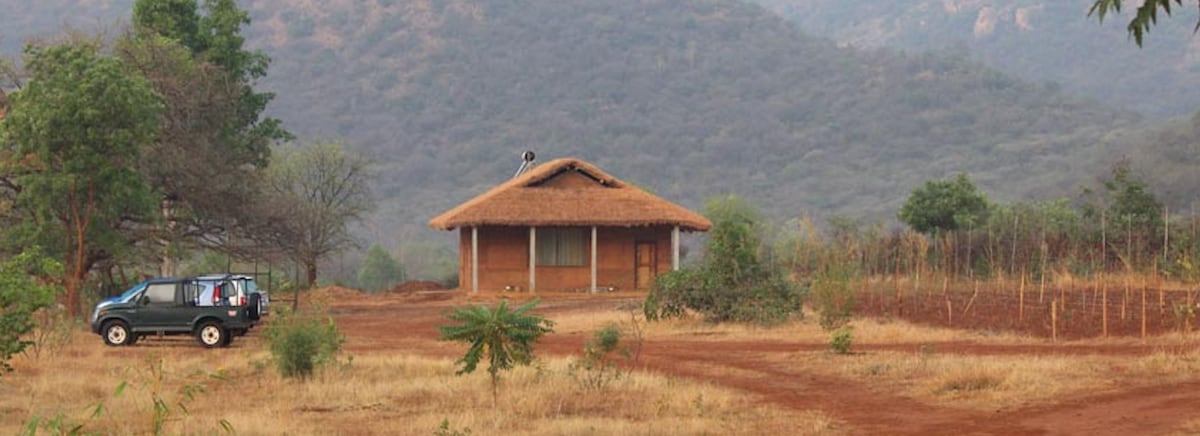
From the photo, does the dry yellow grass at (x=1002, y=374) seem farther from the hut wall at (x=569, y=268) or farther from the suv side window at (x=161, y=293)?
the hut wall at (x=569, y=268)

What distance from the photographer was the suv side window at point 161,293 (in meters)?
27.8

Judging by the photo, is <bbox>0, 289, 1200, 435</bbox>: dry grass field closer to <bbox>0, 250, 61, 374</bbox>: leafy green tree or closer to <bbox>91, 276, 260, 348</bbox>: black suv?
<bbox>0, 250, 61, 374</bbox>: leafy green tree

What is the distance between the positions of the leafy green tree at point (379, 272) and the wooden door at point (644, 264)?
28.5 meters

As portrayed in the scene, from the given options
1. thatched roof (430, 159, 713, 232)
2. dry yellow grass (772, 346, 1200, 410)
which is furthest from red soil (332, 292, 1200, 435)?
thatched roof (430, 159, 713, 232)

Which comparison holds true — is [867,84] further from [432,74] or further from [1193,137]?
[1193,137]

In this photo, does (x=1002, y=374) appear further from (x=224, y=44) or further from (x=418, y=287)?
(x=418, y=287)

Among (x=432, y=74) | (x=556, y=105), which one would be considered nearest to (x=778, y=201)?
(x=556, y=105)

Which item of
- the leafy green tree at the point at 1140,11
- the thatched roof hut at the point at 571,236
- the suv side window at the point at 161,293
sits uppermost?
the leafy green tree at the point at 1140,11

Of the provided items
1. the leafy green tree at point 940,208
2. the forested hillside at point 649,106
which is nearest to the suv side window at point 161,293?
the leafy green tree at point 940,208

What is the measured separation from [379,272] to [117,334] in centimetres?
4596

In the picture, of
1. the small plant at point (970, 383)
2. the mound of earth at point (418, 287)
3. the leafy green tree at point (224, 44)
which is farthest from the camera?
the mound of earth at point (418, 287)

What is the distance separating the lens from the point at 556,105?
118m

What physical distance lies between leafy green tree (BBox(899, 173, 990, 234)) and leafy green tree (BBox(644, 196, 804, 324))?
2113 cm

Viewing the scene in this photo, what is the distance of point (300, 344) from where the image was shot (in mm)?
20359
